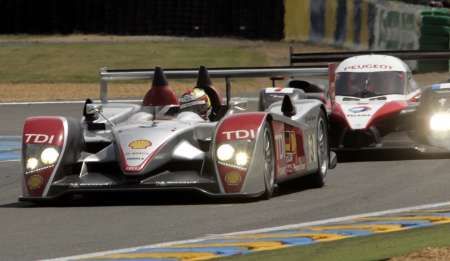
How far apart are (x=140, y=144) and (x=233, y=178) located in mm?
864

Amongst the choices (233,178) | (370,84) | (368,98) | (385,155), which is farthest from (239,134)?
(370,84)

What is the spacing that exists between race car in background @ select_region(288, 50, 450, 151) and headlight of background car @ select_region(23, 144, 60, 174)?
168 inches

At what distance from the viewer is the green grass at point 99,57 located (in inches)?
1319

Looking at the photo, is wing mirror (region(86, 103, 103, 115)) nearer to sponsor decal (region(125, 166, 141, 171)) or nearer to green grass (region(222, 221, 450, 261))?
sponsor decal (region(125, 166, 141, 171))

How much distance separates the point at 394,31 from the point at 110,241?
27.5 m

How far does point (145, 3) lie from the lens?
38.2m

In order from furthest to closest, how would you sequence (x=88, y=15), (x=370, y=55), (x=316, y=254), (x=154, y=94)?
(x=88, y=15), (x=370, y=55), (x=154, y=94), (x=316, y=254)

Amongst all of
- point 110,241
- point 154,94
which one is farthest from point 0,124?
point 110,241

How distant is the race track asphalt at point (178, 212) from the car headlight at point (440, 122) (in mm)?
1618

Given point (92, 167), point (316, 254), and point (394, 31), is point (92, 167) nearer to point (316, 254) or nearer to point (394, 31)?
point (316, 254)

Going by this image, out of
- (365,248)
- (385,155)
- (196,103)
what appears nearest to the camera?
(365,248)

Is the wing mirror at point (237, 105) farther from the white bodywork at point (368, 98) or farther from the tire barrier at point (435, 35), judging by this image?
the tire barrier at point (435, 35)

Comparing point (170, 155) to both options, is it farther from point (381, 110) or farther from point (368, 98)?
point (368, 98)

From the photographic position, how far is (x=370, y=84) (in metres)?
18.4
